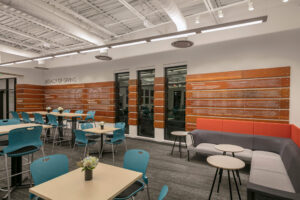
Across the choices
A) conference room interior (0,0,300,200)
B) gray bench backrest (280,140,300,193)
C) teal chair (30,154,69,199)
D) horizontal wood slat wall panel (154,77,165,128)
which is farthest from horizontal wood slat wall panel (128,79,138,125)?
gray bench backrest (280,140,300,193)

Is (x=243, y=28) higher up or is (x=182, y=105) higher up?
(x=243, y=28)

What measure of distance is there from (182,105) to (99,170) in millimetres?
4892

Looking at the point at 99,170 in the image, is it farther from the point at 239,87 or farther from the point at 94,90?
the point at 94,90

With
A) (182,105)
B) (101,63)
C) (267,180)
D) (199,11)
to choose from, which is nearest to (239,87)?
(182,105)

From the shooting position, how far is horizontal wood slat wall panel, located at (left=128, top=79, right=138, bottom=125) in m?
7.12

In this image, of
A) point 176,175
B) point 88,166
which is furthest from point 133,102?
point 88,166

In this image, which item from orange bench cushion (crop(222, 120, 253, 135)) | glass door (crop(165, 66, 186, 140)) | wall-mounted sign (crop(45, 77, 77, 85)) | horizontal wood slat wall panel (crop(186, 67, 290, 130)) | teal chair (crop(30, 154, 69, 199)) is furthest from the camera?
wall-mounted sign (crop(45, 77, 77, 85))

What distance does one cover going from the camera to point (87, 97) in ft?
28.2

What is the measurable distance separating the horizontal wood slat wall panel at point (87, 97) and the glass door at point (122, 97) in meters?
0.30

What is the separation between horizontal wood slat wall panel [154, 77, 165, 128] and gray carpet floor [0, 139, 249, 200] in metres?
1.30

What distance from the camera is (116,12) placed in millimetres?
4719

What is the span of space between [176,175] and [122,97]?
5127 millimetres

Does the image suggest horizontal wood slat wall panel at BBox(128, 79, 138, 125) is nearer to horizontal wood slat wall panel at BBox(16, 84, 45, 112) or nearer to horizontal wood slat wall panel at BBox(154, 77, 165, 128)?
horizontal wood slat wall panel at BBox(154, 77, 165, 128)

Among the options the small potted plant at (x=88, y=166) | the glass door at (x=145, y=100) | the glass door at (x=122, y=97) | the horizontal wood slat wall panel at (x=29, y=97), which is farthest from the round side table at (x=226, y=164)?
the horizontal wood slat wall panel at (x=29, y=97)
